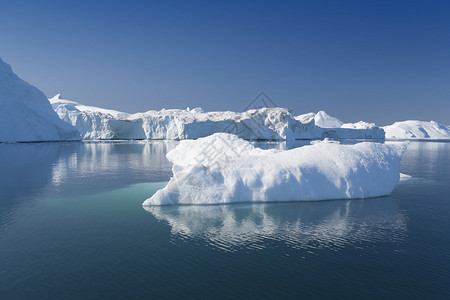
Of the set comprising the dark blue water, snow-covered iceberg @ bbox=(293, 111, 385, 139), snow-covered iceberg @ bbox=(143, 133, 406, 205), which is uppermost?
snow-covered iceberg @ bbox=(293, 111, 385, 139)

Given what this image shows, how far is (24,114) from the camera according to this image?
6531cm

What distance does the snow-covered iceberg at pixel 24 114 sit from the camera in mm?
61331

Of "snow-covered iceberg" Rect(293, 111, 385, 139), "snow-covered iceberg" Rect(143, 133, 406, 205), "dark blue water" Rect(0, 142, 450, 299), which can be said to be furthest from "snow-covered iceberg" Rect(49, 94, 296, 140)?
A: "dark blue water" Rect(0, 142, 450, 299)

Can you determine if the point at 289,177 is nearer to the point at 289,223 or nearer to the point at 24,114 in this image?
the point at 289,223

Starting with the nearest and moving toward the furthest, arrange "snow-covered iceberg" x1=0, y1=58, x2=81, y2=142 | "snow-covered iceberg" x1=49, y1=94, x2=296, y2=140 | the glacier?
"snow-covered iceberg" x1=0, y1=58, x2=81, y2=142
the glacier
"snow-covered iceberg" x1=49, y1=94, x2=296, y2=140

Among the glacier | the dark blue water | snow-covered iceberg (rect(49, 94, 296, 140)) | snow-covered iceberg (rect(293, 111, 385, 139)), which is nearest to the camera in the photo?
the dark blue water

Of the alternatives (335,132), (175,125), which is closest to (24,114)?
(175,125)

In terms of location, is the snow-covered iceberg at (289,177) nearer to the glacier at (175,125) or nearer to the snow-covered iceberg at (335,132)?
the glacier at (175,125)

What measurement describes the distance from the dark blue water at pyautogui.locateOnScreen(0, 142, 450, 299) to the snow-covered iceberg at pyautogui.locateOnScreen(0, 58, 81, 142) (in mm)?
57050

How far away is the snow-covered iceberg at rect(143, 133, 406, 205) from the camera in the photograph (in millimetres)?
15383

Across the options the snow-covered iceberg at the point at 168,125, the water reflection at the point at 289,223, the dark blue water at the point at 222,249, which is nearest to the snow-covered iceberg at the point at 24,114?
the snow-covered iceberg at the point at 168,125

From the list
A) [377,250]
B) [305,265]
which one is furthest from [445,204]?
[305,265]

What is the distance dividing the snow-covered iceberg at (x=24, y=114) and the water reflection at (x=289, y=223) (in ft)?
212

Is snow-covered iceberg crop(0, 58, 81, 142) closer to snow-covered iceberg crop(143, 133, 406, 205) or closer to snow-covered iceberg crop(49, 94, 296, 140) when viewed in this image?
snow-covered iceberg crop(49, 94, 296, 140)
